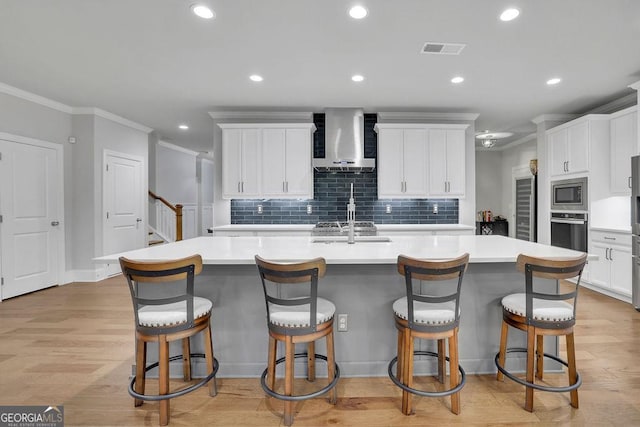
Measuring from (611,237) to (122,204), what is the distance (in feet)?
23.9

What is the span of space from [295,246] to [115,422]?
150 centimetres

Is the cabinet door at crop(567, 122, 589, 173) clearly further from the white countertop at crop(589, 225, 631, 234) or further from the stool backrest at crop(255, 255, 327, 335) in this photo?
the stool backrest at crop(255, 255, 327, 335)

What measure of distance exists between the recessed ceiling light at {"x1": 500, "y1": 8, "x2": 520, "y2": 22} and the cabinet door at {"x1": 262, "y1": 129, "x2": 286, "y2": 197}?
3041mm

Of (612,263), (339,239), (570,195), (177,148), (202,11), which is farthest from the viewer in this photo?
(177,148)

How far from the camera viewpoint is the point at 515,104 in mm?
4605

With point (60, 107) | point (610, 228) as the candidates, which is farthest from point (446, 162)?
point (60, 107)

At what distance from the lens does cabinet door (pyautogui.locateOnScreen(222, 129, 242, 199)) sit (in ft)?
15.8

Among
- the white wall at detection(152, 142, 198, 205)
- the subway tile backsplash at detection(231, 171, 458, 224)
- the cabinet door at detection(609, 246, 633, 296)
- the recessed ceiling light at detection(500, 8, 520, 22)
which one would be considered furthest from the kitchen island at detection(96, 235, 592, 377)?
the white wall at detection(152, 142, 198, 205)

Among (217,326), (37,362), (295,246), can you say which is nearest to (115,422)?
(217,326)

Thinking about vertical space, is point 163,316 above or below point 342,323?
above

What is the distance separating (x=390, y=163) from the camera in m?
4.84

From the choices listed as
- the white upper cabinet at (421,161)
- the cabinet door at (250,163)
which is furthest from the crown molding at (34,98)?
the white upper cabinet at (421,161)

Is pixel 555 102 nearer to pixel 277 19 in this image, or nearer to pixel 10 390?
pixel 277 19

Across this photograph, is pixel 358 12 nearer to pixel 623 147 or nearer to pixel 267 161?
pixel 267 161
